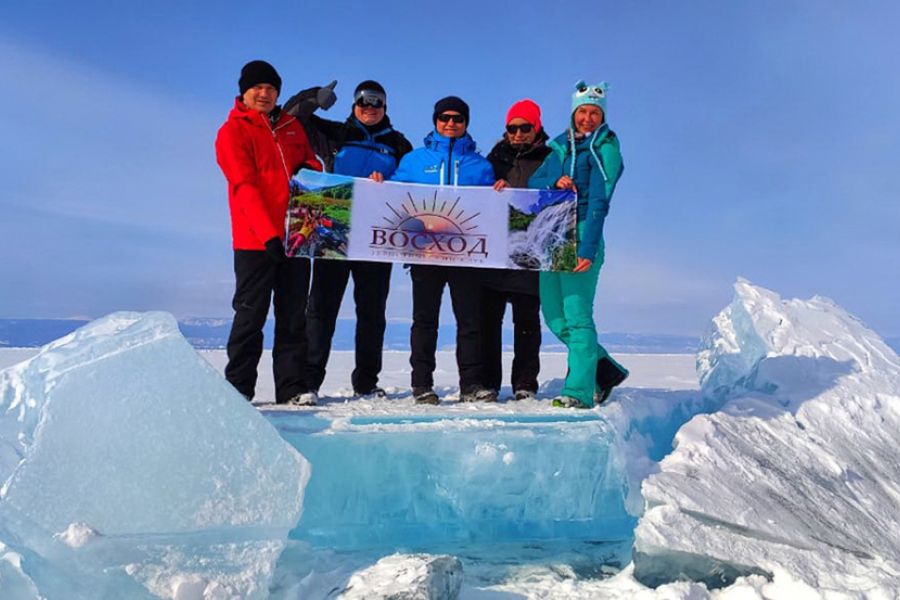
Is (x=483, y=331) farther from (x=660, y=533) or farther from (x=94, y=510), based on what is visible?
(x=94, y=510)

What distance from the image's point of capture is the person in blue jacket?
479 cm

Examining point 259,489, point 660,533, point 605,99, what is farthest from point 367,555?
point 605,99

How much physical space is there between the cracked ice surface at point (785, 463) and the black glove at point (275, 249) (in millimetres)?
2468

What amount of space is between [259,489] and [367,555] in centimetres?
87

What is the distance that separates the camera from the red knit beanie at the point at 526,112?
5062 mm

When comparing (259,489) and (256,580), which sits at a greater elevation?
(259,489)

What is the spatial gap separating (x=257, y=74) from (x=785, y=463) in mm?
3859

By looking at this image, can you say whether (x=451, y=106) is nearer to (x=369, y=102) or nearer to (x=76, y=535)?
(x=369, y=102)

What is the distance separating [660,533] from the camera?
332 centimetres

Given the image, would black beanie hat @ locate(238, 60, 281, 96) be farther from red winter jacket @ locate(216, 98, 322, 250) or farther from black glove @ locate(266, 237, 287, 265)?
black glove @ locate(266, 237, 287, 265)

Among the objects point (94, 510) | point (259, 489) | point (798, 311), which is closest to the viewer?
point (94, 510)

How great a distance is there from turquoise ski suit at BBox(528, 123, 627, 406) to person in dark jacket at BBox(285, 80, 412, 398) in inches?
44.8

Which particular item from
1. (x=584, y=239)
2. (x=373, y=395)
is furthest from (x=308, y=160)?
(x=584, y=239)

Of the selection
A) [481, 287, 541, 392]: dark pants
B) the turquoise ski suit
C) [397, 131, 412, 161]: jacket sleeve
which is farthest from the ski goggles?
[481, 287, 541, 392]: dark pants
